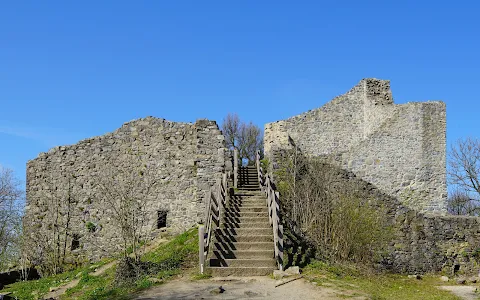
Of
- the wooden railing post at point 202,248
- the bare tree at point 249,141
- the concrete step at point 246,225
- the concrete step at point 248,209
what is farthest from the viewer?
the bare tree at point 249,141

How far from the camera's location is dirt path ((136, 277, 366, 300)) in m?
10.1

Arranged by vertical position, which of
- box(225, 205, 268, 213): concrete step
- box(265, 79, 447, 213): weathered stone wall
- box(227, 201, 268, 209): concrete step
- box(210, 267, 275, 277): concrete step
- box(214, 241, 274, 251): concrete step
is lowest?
box(210, 267, 275, 277): concrete step

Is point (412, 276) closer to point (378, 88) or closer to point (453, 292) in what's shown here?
point (453, 292)

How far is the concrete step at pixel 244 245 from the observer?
42.9 feet

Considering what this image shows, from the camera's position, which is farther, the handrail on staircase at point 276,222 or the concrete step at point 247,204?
the concrete step at point 247,204

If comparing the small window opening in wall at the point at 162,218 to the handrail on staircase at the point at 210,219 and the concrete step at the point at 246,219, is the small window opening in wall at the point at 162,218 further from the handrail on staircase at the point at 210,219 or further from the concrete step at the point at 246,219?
the concrete step at the point at 246,219

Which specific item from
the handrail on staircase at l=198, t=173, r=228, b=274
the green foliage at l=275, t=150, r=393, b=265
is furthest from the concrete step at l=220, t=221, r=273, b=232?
the green foliage at l=275, t=150, r=393, b=265

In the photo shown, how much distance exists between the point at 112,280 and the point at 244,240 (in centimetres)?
383

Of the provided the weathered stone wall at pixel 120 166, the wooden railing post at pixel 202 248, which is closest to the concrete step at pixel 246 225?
the wooden railing post at pixel 202 248

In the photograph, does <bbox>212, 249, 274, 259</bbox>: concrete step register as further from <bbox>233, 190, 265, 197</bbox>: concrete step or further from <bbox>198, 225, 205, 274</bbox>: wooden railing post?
<bbox>233, 190, 265, 197</bbox>: concrete step

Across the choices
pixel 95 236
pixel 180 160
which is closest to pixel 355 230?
pixel 180 160

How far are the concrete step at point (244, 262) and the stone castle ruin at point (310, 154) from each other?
5370 millimetres

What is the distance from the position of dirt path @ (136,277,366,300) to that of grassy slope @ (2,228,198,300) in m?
0.66

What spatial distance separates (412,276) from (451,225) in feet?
9.22
